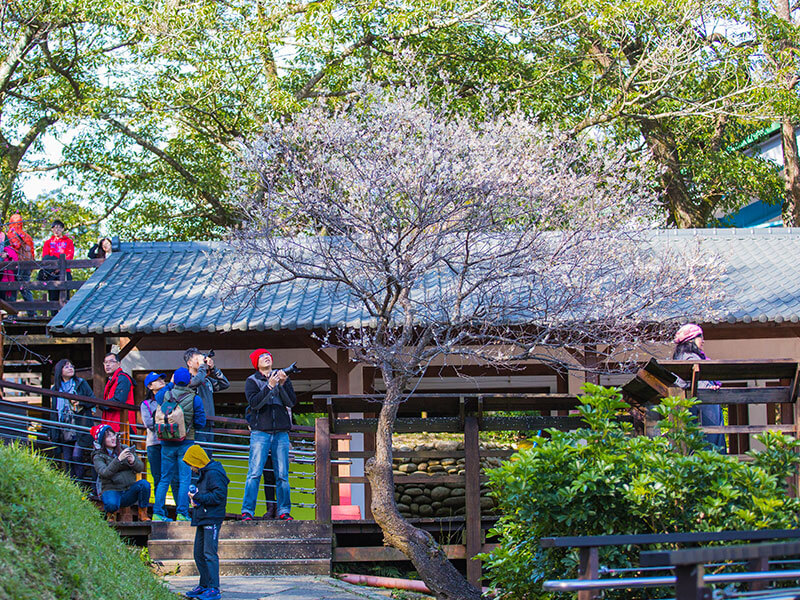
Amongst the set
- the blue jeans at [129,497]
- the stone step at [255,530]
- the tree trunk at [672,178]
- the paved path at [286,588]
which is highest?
the tree trunk at [672,178]

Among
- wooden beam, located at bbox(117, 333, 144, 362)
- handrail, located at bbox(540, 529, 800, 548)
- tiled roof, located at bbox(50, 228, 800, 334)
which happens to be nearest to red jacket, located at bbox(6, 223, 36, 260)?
tiled roof, located at bbox(50, 228, 800, 334)

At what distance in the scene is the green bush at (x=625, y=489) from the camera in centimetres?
551

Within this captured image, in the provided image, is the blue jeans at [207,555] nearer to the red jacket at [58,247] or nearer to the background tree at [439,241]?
the background tree at [439,241]

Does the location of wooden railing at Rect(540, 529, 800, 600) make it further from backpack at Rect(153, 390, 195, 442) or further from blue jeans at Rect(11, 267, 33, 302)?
blue jeans at Rect(11, 267, 33, 302)

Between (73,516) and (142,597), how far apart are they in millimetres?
A: 982

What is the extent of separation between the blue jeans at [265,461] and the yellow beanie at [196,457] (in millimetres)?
1598

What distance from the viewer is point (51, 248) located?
14.0 meters

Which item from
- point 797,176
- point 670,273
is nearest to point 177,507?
point 670,273

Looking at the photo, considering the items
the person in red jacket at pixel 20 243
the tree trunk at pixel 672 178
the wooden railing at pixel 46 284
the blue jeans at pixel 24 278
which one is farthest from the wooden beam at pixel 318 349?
the tree trunk at pixel 672 178

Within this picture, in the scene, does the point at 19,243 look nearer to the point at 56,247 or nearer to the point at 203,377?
the point at 56,247

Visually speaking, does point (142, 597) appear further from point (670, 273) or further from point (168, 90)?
point (168, 90)

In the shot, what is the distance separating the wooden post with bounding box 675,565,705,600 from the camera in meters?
3.19

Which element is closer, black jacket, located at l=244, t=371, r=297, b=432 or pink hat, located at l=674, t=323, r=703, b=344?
pink hat, located at l=674, t=323, r=703, b=344

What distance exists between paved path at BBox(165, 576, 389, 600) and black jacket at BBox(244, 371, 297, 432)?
147 cm
